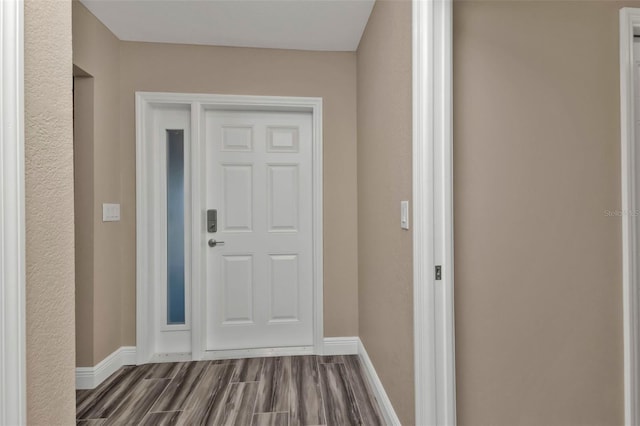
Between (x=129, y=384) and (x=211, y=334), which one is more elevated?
(x=211, y=334)

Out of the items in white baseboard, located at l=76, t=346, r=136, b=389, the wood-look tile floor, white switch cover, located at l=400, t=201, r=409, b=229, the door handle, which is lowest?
the wood-look tile floor

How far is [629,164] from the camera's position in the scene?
148cm

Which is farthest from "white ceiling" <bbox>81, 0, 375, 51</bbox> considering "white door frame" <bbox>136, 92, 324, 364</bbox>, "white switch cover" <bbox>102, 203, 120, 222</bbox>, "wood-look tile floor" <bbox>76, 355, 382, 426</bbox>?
"wood-look tile floor" <bbox>76, 355, 382, 426</bbox>

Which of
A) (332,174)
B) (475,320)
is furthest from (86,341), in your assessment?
(475,320)

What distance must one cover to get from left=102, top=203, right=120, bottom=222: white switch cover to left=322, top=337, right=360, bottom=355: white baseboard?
5.91 ft

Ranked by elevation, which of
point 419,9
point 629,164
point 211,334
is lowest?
point 211,334

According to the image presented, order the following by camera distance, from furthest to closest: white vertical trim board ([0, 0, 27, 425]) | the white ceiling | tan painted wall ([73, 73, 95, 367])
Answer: tan painted wall ([73, 73, 95, 367]), the white ceiling, white vertical trim board ([0, 0, 27, 425])

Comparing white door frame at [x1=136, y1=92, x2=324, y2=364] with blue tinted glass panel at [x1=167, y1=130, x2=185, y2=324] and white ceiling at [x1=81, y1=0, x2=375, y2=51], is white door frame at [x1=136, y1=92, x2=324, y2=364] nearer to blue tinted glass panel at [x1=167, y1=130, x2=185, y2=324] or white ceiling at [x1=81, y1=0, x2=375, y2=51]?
blue tinted glass panel at [x1=167, y1=130, x2=185, y2=324]

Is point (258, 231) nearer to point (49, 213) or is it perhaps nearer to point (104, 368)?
point (104, 368)

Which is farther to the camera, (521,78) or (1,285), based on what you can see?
(521,78)

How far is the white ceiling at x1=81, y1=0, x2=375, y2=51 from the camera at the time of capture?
6.97ft

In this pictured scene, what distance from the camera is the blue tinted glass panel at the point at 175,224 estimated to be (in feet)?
8.92

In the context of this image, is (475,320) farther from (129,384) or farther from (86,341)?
(86,341)

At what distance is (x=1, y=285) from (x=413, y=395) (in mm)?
1464
